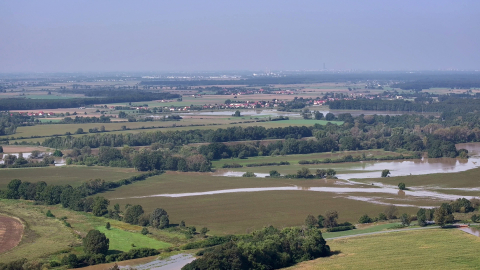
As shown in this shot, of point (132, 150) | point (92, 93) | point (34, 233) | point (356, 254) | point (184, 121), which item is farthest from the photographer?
point (92, 93)

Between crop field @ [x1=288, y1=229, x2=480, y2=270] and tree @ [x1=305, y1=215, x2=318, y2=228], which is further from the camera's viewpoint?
tree @ [x1=305, y1=215, x2=318, y2=228]

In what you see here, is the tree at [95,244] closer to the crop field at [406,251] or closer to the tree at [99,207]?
the tree at [99,207]

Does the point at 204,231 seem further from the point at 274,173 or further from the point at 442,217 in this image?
the point at 274,173

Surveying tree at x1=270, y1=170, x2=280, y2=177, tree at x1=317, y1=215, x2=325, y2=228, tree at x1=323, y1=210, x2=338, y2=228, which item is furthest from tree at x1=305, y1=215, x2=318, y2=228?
Answer: tree at x1=270, y1=170, x2=280, y2=177

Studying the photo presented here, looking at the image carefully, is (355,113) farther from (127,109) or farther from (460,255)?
(460,255)

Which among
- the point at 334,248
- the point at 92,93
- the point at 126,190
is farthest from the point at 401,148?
the point at 92,93

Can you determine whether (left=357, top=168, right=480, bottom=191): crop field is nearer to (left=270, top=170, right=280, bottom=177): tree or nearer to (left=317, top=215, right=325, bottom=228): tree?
(left=270, top=170, right=280, bottom=177): tree
